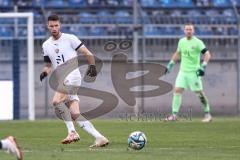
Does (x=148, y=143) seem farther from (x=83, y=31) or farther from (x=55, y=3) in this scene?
(x=55, y=3)

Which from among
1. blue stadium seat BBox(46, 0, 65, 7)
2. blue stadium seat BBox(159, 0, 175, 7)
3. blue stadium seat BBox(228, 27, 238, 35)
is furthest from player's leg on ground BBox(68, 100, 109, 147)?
blue stadium seat BBox(159, 0, 175, 7)

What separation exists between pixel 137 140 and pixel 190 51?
8.65m

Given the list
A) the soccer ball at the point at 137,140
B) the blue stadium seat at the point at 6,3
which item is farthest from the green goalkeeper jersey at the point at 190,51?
the blue stadium seat at the point at 6,3

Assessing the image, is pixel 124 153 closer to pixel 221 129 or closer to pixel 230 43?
pixel 221 129

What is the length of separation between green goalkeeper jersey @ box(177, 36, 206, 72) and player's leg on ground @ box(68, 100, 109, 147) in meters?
Result: 7.65

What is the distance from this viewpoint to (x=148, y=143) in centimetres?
1374

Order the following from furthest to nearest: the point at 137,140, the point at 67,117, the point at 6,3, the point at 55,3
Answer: the point at 55,3
the point at 6,3
the point at 67,117
the point at 137,140

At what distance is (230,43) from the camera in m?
26.1

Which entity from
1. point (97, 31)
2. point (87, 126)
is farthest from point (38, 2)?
point (87, 126)

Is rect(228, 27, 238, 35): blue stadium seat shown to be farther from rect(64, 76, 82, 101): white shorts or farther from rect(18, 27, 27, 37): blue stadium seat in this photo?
rect(64, 76, 82, 101): white shorts

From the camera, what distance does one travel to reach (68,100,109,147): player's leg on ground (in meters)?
12.7

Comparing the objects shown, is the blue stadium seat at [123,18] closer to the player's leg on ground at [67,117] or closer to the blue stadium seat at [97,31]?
the blue stadium seat at [97,31]

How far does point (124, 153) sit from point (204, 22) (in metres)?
15.3

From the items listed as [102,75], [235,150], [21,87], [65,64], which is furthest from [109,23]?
[235,150]
